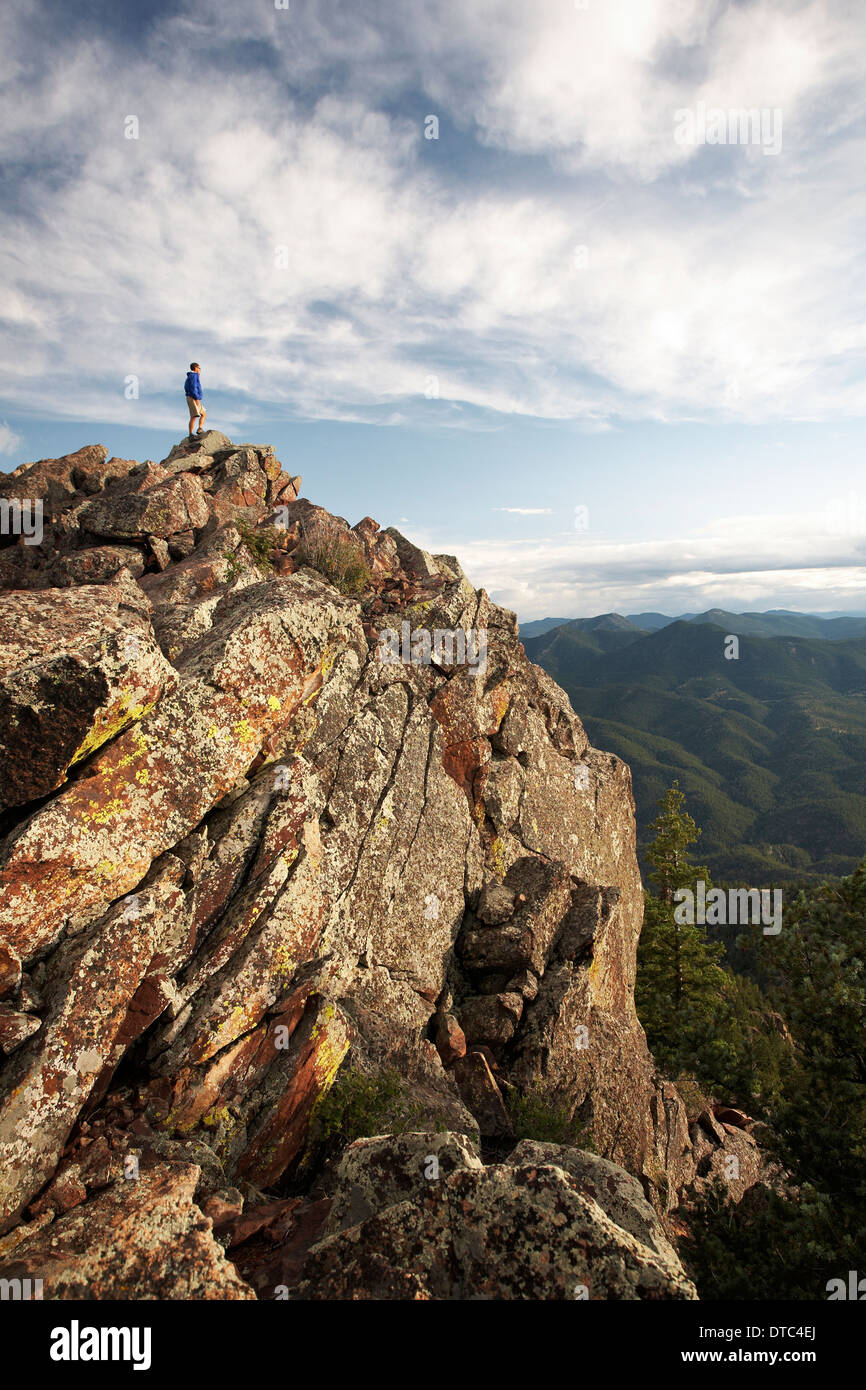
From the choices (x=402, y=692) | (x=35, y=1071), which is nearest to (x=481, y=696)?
(x=402, y=692)

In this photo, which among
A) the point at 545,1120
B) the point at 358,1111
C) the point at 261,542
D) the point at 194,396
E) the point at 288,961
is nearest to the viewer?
the point at 358,1111

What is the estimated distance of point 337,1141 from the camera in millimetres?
12516

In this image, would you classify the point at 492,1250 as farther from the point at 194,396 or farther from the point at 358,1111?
the point at 194,396

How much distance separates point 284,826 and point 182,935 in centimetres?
310

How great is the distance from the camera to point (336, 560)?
85.0 ft

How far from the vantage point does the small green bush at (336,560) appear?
84.6 feet

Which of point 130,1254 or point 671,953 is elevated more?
point 130,1254

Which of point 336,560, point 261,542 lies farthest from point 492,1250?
point 261,542

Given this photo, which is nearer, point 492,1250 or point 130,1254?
point 492,1250

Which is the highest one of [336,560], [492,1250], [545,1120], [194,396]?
[194,396]

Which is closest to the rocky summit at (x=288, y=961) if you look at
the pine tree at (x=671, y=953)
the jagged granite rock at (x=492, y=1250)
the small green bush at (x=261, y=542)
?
the jagged granite rock at (x=492, y=1250)

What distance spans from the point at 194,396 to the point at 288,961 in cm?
3465
